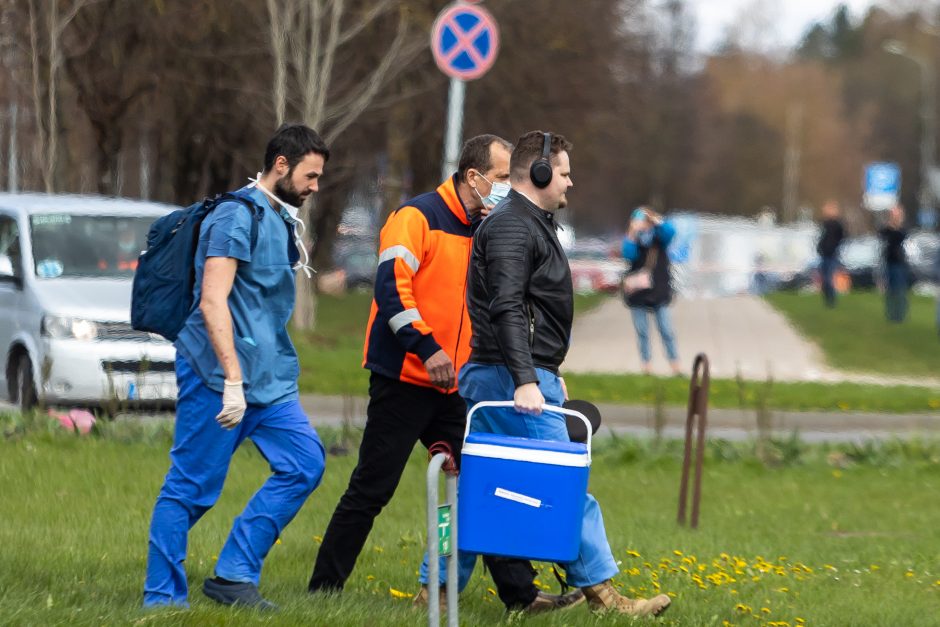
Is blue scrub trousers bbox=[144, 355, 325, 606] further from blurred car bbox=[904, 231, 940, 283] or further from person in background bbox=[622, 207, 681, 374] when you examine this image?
blurred car bbox=[904, 231, 940, 283]

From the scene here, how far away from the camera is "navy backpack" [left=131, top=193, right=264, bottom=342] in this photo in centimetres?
620

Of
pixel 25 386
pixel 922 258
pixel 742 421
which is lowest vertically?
pixel 742 421

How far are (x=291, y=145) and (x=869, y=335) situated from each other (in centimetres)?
2164

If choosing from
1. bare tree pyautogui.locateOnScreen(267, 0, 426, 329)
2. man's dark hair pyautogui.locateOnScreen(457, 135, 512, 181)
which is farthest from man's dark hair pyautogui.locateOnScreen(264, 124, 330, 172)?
bare tree pyautogui.locateOnScreen(267, 0, 426, 329)

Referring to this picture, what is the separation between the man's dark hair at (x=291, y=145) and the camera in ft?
20.5

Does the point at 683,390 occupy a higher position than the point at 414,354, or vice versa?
the point at 414,354

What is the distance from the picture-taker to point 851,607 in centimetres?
743

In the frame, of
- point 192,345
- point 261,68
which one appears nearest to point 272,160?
point 192,345

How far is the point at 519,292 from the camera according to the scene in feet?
19.8

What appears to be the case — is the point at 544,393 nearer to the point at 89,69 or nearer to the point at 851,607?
the point at 851,607

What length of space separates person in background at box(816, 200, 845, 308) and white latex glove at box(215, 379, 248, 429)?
28.0 meters

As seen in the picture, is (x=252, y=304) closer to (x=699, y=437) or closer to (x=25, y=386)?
(x=699, y=437)

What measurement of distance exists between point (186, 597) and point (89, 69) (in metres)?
16.9

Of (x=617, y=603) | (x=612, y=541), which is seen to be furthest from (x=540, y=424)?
(x=612, y=541)
